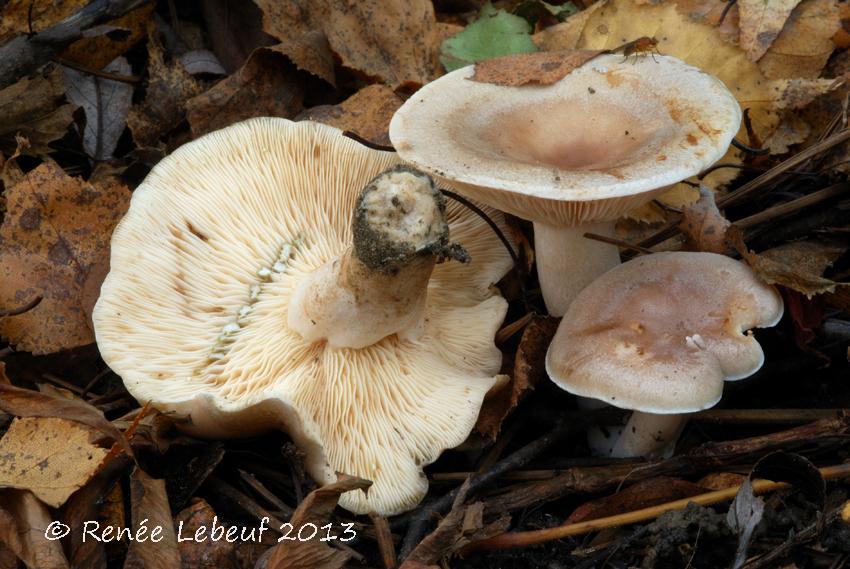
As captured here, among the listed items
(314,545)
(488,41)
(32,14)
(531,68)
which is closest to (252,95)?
(32,14)

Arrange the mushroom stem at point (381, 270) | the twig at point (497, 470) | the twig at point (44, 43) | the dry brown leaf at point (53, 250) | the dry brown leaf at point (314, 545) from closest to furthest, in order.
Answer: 1. the dry brown leaf at point (314, 545)
2. the mushroom stem at point (381, 270)
3. the twig at point (497, 470)
4. the dry brown leaf at point (53, 250)
5. the twig at point (44, 43)

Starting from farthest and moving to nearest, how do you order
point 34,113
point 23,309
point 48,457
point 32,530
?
point 34,113 < point 23,309 < point 48,457 < point 32,530

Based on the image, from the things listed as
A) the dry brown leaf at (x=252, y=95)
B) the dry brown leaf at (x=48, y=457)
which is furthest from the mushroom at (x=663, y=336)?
the dry brown leaf at (x=252, y=95)

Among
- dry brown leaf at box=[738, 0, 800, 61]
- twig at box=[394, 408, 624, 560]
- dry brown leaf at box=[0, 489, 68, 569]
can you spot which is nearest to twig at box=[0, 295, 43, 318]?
dry brown leaf at box=[0, 489, 68, 569]

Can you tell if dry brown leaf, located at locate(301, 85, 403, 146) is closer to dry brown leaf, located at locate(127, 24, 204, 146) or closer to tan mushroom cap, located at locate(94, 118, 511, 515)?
tan mushroom cap, located at locate(94, 118, 511, 515)

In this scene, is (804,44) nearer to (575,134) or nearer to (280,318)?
(575,134)

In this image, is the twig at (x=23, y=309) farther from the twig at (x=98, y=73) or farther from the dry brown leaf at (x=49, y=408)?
the twig at (x=98, y=73)

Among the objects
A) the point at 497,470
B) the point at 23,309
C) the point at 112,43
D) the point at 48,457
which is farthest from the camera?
the point at 112,43
